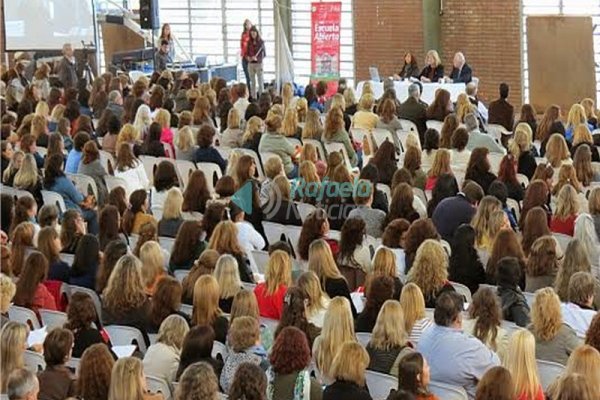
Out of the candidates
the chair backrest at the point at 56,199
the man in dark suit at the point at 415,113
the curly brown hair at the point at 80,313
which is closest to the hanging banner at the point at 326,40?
the man in dark suit at the point at 415,113

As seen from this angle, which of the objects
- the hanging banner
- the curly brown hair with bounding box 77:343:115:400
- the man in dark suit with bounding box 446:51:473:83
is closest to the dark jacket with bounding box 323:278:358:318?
the curly brown hair with bounding box 77:343:115:400

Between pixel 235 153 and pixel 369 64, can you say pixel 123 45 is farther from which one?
pixel 235 153

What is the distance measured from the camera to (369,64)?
23188mm

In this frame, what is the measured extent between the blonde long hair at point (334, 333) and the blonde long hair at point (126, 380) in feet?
4.23

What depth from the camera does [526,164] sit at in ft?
41.7

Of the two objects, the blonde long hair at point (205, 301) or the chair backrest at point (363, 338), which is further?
the blonde long hair at point (205, 301)

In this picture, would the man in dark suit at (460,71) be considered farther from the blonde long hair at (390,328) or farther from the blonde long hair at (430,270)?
the blonde long hair at (390,328)

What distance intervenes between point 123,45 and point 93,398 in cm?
2128

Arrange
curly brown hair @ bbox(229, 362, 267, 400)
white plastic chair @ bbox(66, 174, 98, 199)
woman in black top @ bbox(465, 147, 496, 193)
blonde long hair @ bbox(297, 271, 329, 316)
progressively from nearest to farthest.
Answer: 1. curly brown hair @ bbox(229, 362, 267, 400)
2. blonde long hair @ bbox(297, 271, 329, 316)
3. woman in black top @ bbox(465, 147, 496, 193)
4. white plastic chair @ bbox(66, 174, 98, 199)

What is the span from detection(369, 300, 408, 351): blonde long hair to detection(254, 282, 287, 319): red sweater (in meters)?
1.21

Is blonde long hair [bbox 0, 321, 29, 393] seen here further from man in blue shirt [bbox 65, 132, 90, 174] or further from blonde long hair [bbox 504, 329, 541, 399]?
man in blue shirt [bbox 65, 132, 90, 174]

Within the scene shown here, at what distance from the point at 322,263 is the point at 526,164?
4710mm

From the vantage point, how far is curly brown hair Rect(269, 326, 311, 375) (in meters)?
6.78

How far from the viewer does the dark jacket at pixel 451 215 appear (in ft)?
33.8
